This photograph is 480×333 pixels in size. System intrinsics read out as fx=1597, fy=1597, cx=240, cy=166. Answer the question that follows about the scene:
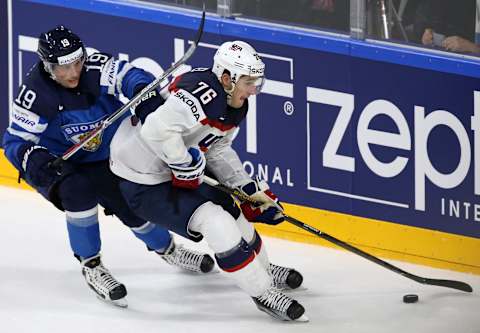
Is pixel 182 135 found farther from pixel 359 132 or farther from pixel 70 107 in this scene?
pixel 359 132

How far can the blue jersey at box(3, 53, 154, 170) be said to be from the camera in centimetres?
641

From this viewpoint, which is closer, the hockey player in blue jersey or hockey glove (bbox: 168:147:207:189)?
hockey glove (bbox: 168:147:207:189)

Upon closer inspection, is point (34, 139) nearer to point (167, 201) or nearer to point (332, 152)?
point (167, 201)

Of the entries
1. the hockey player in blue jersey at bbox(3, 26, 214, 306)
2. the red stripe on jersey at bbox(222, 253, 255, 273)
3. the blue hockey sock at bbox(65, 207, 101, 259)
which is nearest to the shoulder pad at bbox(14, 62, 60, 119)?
the hockey player in blue jersey at bbox(3, 26, 214, 306)

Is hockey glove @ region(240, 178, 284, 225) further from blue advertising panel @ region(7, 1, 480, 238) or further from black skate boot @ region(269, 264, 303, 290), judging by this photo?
blue advertising panel @ region(7, 1, 480, 238)

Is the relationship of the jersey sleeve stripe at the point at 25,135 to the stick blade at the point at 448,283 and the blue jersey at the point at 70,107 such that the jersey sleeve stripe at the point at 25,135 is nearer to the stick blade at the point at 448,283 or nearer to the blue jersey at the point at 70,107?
the blue jersey at the point at 70,107

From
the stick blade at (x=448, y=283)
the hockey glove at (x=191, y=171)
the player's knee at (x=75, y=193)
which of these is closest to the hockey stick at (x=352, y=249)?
the stick blade at (x=448, y=283)

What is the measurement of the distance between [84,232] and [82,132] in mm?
412

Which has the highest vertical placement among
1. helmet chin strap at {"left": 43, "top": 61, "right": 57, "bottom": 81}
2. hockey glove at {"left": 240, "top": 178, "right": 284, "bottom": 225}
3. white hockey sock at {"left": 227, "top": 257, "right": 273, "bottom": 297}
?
helmet chin strap at {"left": 43, "top": 61, "right": 57, "bottom": 81}

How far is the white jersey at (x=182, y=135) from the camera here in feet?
19.9

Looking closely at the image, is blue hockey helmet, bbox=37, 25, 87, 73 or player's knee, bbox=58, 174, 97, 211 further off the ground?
blue hockey helmet, bbox=37, 25, 87, 73

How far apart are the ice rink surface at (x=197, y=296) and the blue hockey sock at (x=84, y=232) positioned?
0.22 m

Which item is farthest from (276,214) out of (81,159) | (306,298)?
(81,159)

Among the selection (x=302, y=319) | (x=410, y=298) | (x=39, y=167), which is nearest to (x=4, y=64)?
(x=39, y=167)
